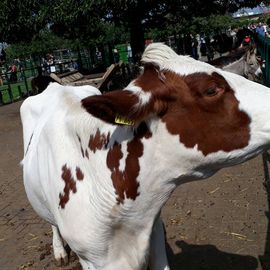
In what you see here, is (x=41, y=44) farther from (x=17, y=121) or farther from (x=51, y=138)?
(x=51, y=138)

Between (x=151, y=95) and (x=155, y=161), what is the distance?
0.34 metres

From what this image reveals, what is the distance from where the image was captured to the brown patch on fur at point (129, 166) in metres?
2.12

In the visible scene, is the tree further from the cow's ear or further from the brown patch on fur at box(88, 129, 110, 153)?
the cow's ear

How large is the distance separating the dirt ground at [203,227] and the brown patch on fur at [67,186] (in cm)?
159

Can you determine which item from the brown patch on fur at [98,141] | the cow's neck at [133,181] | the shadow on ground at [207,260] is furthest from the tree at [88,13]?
the cow's neck at [133,181]

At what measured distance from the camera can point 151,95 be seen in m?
1.94

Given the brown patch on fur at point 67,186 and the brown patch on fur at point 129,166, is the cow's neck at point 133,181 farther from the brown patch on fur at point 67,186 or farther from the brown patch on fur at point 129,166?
the brown patch on fur at point 67,186

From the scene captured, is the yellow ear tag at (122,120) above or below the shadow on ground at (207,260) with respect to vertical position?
above

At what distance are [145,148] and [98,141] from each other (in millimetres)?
315

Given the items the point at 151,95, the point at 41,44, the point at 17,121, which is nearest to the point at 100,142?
the point at 151,95

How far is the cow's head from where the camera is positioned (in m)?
1.92

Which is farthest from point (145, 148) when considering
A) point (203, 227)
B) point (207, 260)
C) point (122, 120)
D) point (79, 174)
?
point (203, 227)

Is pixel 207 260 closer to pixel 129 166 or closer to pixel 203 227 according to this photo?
pixel 203 227

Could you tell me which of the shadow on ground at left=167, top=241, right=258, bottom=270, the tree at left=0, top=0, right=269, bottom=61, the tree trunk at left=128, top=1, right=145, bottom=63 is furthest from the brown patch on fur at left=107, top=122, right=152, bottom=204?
the tree trunk at left=128, top=1, right=145, bottom=63
